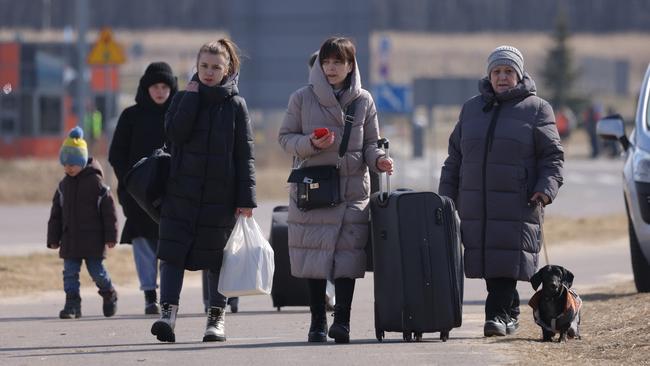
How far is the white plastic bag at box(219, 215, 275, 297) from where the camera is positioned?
31.9 feet

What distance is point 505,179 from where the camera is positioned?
10.0m

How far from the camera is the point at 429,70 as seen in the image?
10225 centimetres

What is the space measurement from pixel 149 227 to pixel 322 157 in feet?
10.9

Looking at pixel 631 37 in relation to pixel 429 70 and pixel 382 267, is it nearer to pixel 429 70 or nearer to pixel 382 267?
pixel 429 70

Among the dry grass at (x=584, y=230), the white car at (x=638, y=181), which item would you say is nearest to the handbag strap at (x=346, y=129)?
the white car at (x=638, y=181)

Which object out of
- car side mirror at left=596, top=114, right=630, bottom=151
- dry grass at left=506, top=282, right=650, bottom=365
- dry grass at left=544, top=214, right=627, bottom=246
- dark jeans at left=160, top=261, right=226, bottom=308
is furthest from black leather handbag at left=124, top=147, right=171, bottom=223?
dry grass at left=544, top=214, right=627, bottom=246

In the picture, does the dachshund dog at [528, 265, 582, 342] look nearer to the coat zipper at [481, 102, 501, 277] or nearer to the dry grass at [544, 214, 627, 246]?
the coat zipper at [481, 102, 501, 277]

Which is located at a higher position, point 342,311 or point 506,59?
point 506,59

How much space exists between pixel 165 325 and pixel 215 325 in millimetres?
357

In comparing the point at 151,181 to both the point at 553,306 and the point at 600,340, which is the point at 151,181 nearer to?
the point at 553,306

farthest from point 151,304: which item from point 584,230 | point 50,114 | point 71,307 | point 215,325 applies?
point 50,114

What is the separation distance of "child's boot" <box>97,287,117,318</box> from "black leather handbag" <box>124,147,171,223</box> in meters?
2.92

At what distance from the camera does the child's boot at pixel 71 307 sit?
1251cm

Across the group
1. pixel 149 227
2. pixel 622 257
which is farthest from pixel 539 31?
pixel 149 227
